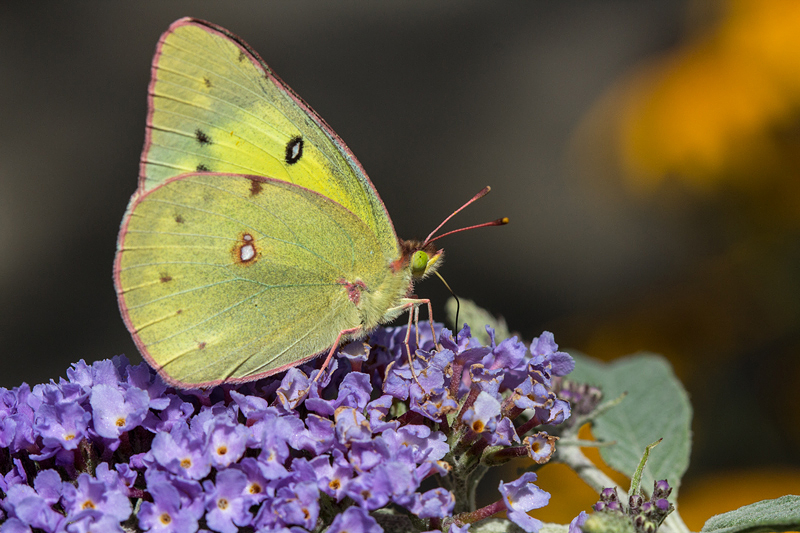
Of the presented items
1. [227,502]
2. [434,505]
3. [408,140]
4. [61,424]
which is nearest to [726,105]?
[434,505]

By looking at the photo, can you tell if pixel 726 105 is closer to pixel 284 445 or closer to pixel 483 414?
pixel 483 414

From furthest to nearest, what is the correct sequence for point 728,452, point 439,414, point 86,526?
1. point 728,452
2. point 439,414
3. point 86,526

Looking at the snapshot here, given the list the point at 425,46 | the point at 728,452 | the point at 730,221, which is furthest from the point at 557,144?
the point at 728,452

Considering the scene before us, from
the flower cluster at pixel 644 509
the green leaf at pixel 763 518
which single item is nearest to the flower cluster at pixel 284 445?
the flower cluster at pixel 644 509

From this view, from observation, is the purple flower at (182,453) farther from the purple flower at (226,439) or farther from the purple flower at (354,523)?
the purple flower at (354,523)

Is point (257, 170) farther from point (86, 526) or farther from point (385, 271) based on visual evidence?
point (86, 526)
